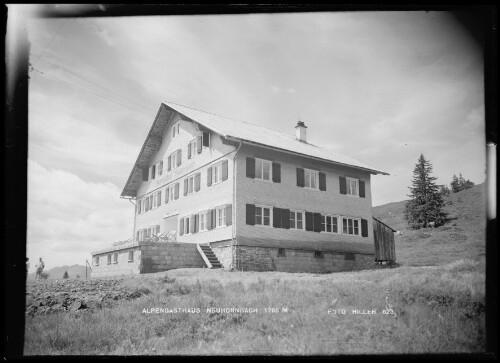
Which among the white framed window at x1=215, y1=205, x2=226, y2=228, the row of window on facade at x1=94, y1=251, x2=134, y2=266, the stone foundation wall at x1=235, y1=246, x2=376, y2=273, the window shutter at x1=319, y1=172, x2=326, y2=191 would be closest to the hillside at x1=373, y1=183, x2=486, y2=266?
the stone foundation wall at x1=235, y1=246, x2=376, y2=273

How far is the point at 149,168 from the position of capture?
24250 mm

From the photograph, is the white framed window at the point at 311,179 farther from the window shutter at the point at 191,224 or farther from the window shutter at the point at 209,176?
the window shutter at the point at 191,224

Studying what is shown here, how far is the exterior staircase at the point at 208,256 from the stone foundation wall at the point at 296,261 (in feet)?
3.52

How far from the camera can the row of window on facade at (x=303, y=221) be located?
17.8m

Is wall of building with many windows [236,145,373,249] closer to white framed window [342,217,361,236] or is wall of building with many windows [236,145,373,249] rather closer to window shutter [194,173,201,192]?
white framed window [342,217,361,236]

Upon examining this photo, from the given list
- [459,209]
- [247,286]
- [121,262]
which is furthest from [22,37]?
[121,262]

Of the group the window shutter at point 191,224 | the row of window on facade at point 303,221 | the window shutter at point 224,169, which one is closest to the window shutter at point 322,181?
the row of window on facade at point 303,221

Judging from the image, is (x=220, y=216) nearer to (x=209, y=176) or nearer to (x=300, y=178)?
(x=209, y=176)

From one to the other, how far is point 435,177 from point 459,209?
0.97 metres

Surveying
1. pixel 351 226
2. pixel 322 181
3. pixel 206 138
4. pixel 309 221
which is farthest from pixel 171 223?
pixel 351 226

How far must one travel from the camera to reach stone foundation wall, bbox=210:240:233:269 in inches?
665

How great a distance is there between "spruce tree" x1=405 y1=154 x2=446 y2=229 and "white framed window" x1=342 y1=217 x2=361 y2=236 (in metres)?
5.48

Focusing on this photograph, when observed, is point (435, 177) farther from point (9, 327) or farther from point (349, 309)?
point (9, 327)

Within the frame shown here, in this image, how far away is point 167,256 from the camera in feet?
54.6
